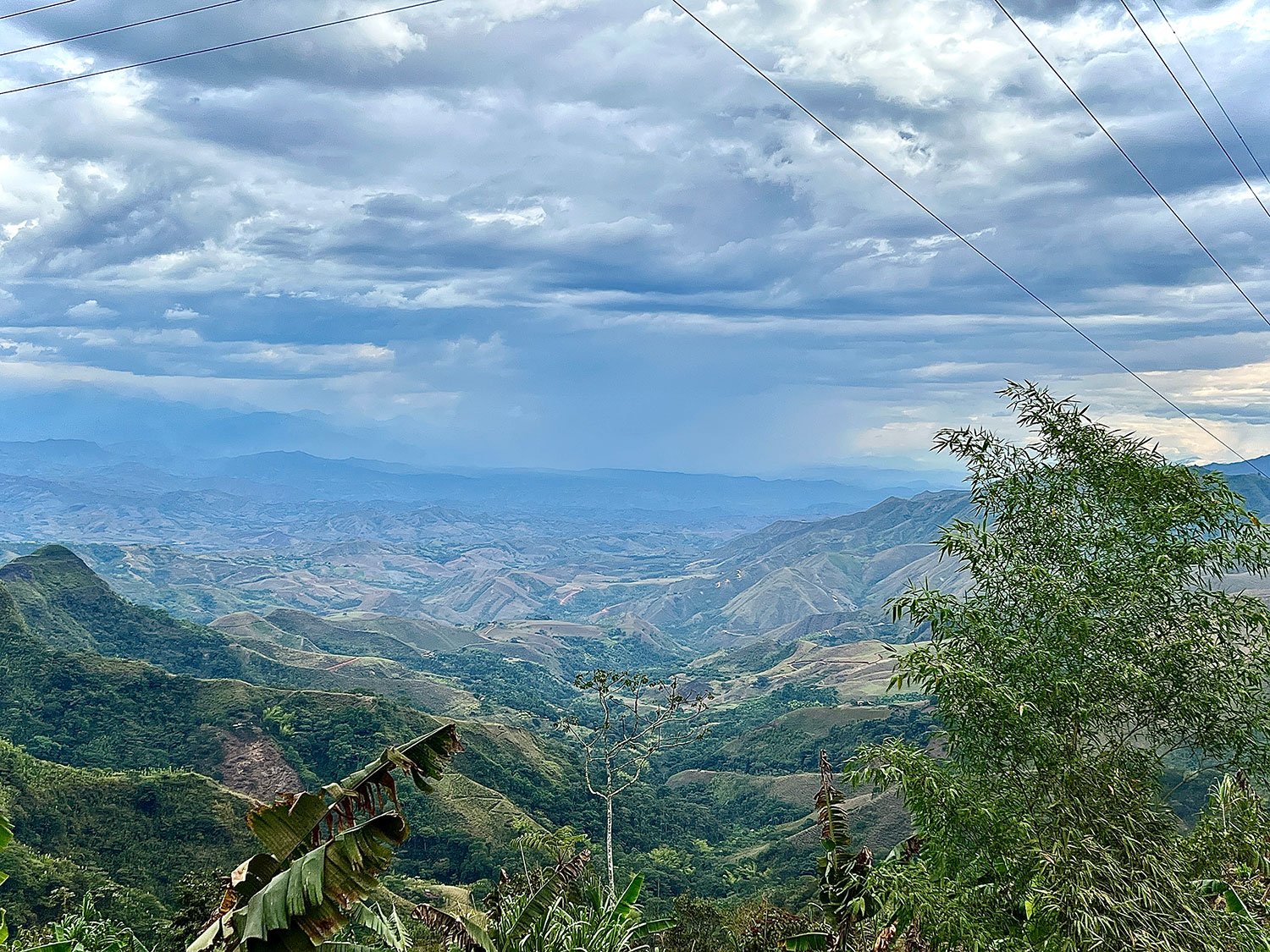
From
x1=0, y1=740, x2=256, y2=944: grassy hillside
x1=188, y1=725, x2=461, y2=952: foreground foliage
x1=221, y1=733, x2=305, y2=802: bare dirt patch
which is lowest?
x1=221, y1=733, x2=305, y2=802: bare dirt patch

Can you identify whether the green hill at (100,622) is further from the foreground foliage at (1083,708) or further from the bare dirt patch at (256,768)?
the foreground foliage at (1083,708)

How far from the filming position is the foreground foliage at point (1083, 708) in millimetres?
10312

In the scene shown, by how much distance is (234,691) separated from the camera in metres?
93.2

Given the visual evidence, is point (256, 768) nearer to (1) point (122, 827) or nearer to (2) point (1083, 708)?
(1) point (122, 827)

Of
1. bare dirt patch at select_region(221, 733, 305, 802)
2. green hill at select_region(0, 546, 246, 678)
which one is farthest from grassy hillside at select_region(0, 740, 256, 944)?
green hill at select_region(0, 546, 246, 678)

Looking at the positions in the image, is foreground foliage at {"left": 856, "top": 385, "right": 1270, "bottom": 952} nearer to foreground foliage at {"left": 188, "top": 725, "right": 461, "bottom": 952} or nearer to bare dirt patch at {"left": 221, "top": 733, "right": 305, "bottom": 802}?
foreground foliage at {"left": 188, "top": 725, "right": 461, "bottom": 952}

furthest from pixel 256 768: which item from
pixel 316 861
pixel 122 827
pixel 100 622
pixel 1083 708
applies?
pixel 1083 708

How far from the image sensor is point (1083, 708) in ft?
35.3

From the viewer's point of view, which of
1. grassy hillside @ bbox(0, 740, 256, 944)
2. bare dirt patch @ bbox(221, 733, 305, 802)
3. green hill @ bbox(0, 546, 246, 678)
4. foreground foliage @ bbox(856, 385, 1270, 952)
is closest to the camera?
foreground foliage @ bbox(856, 385, 1270, 952)

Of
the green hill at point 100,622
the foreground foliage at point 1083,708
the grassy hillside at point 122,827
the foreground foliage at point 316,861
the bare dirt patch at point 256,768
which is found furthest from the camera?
the green hill at point 100,622

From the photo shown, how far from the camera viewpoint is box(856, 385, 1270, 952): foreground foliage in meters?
10.3

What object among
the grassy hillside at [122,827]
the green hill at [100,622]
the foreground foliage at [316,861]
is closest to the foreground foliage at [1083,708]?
the foreground foliage at [316,861]

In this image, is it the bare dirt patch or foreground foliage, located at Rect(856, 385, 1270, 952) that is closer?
foreground foliage, located at Rect(856, 385, 1270, 952)

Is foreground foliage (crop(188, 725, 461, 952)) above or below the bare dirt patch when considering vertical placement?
above
